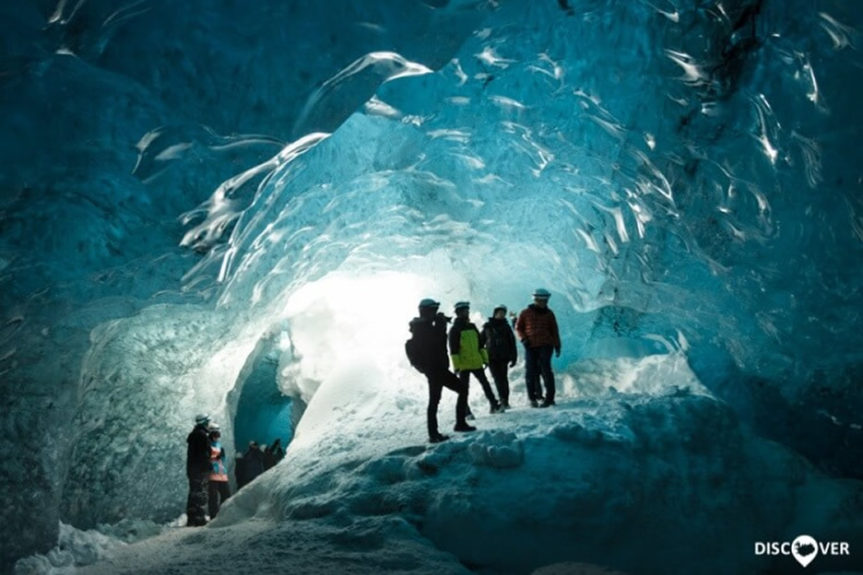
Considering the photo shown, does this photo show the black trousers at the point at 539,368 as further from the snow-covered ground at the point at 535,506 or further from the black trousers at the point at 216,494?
the black trousers at the point at 216,494

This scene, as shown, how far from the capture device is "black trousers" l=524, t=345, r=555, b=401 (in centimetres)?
834

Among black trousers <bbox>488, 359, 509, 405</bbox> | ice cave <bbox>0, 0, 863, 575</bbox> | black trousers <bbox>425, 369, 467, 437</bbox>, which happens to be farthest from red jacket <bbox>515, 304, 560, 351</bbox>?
black trousers <bbox>425, 369, 467, 437</bbox>

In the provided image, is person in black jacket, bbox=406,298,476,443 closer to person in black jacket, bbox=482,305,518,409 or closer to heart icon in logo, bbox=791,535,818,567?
person in black jacket, bbox=482,305,518,409

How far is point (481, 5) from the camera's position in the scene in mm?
6250

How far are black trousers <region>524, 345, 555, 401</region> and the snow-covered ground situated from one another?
915mm

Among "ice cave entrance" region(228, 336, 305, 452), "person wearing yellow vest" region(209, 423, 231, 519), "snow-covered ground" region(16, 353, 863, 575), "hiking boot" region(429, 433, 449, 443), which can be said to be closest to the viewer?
"snow-covered ground" region(16, 353, 863, 575)

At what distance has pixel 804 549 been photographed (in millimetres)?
5648

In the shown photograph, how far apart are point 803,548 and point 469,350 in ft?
13.3

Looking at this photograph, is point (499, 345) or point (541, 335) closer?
point (541, 335)

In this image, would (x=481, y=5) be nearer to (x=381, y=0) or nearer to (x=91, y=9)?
(x=381, y=0)

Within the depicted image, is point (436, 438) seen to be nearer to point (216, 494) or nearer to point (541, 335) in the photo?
point (541, 335)

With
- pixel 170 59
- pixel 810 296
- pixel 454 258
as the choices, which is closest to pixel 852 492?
pixel 810 296

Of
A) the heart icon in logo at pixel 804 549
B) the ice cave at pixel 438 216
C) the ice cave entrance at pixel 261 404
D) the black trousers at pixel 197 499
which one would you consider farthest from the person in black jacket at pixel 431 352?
the ice cave entrance at pixel 261 404

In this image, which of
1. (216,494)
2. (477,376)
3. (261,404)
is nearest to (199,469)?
(216,494)
